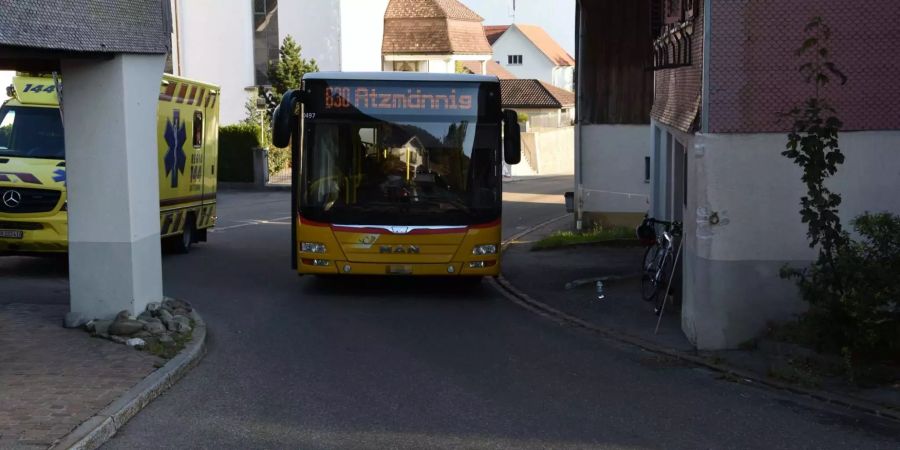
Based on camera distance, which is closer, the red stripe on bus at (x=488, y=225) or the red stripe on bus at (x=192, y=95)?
the red stripe on bus at (x=488, y=225)

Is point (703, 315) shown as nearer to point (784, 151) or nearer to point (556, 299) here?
point (784, 151)

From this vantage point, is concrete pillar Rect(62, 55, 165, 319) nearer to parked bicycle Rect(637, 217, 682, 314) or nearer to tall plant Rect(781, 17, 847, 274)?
parked bicycle Rect(637, 217, 682, 314)

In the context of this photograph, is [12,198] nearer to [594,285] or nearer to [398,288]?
[398,288]

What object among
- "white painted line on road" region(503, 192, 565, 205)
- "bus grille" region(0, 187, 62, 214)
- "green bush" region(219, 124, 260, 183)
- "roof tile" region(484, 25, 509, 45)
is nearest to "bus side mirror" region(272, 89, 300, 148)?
"bus grille" region(0, 187, 62, 214)

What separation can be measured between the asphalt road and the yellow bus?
656 millimetres

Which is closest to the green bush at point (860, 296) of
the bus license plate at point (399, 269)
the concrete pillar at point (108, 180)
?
the bus license plate at point (399, 269)

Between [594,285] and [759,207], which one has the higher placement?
[759,207]

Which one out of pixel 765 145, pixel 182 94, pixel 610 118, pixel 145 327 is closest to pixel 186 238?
pixel 182 94

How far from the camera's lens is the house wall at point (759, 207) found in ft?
35.5

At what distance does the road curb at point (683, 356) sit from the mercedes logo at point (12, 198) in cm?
695

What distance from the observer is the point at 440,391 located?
9305mm

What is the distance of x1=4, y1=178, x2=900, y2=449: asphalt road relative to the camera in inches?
309

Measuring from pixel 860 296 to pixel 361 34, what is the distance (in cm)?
4858

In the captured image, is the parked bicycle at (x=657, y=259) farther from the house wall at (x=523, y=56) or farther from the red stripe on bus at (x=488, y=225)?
the house wall at (x=523, y=56)
